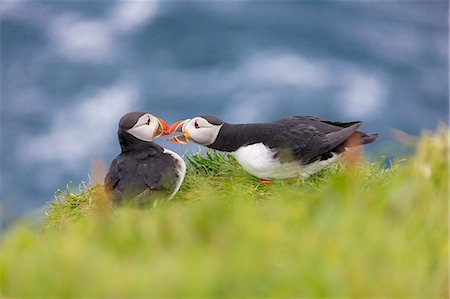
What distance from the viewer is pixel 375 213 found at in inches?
122

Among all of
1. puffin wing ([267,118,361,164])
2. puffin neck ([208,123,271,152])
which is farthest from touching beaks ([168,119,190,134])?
puffin wing ([267,118,361,164])

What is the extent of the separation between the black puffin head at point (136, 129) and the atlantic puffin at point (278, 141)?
181 mm

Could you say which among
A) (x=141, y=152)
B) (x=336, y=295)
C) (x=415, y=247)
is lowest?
(x=336, y=295)

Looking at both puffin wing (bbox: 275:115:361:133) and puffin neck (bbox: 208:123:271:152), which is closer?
puffin neck (bbox: 208:123:271:152)

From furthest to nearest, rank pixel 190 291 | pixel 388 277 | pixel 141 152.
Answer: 1. pixel 141 152
2. pixel 388 277
3. pixel 190 291

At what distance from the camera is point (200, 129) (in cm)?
596

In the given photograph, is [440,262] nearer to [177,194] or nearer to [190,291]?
[190,291]

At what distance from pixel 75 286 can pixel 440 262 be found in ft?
4.76

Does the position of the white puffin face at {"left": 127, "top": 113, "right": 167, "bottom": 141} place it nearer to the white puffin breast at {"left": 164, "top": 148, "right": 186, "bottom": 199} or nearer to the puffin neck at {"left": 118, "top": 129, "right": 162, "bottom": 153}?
the puffin neck at {"left": 118, "top": 129, "right": 162, "bottom": 153}

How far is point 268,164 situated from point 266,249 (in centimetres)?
295

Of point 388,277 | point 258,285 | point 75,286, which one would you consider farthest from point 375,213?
point 75,286

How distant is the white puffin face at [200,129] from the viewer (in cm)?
596

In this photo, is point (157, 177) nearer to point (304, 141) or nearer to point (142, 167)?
point (142, 167)

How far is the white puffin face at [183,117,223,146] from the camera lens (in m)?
5.96
